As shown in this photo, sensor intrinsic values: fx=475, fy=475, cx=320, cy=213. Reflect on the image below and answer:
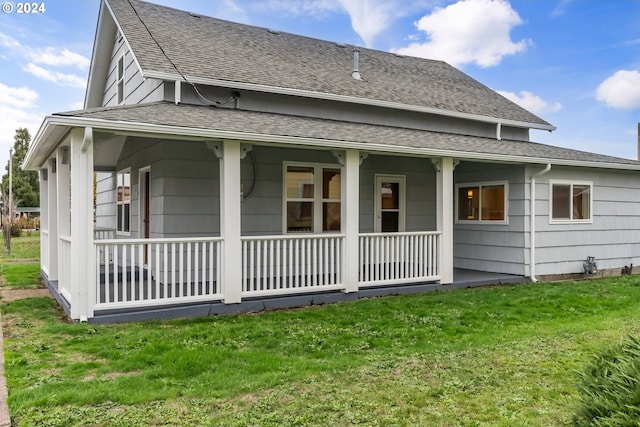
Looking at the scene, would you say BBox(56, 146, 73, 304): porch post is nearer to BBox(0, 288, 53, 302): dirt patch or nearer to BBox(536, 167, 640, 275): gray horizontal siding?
BBox(0, 288, 53, 302): dirt patch

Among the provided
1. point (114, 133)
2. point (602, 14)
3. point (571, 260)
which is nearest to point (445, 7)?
point (602, 14)

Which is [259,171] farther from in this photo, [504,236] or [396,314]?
[504,236]

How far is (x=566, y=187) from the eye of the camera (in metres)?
10.7

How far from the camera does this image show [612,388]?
2547 millimetres

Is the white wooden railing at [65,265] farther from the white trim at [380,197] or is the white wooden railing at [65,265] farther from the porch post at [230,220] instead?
the white trim at [380,197]

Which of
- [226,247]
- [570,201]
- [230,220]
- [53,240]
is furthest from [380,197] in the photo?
[53,240]

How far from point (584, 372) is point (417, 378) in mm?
1691

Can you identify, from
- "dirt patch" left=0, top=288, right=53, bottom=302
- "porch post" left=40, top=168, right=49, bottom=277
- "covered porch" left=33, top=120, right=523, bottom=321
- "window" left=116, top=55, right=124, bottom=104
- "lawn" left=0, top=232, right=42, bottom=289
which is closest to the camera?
"covered porch" left=33, top=120, right=523, bottom=321

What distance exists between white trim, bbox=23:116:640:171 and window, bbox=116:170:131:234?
67.2 inches

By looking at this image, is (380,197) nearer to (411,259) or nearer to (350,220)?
(411,259)

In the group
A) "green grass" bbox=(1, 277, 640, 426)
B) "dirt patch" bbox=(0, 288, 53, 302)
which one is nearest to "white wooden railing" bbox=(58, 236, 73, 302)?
"green grass" bbox=(1, 277, 640, 426)

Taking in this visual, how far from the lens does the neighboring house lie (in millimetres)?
6934

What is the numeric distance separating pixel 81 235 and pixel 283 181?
13.1ft

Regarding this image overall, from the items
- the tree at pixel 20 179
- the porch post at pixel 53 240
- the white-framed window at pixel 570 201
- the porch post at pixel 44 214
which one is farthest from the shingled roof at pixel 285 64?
the tree at pixel 20 179
